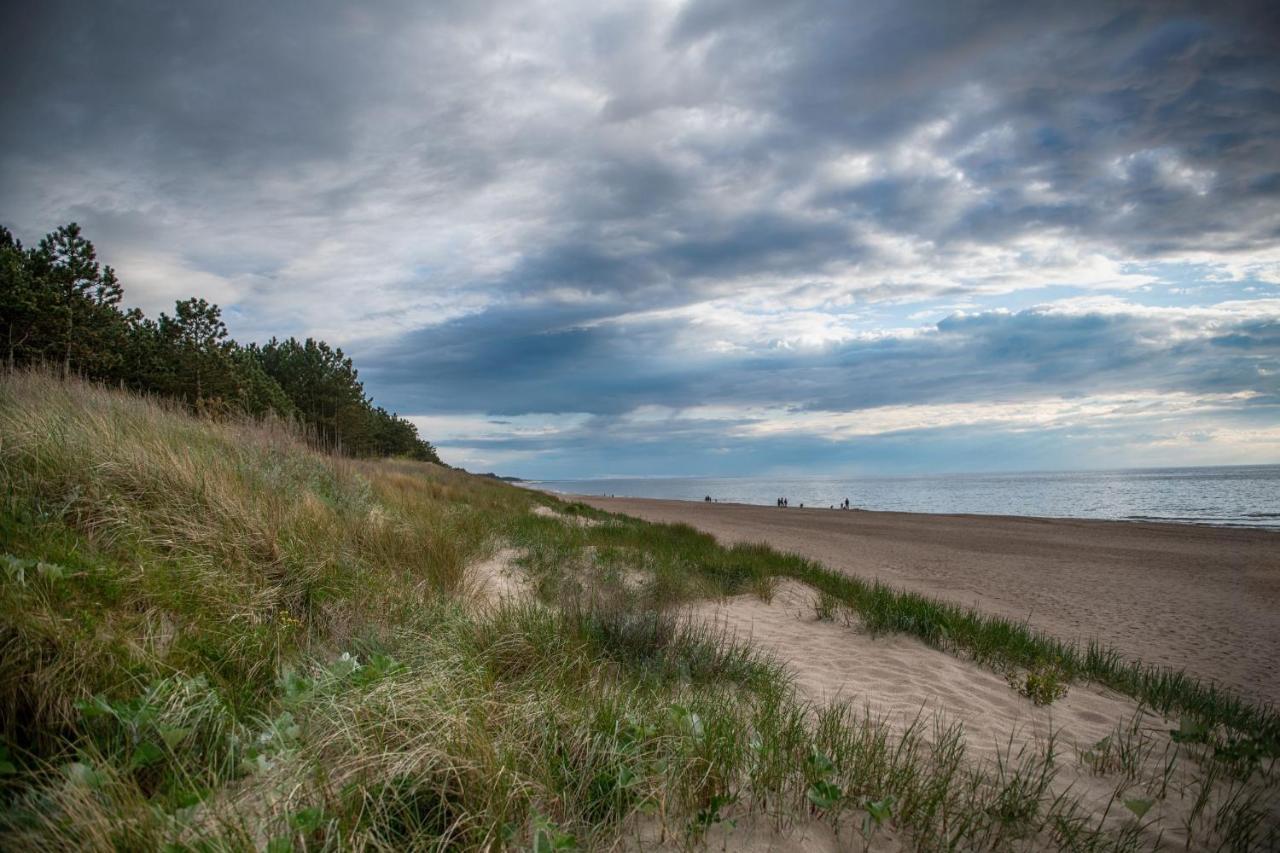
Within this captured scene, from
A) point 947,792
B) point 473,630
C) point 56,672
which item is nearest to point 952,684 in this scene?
point 947,792

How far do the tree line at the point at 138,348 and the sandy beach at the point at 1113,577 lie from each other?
14.3 meters

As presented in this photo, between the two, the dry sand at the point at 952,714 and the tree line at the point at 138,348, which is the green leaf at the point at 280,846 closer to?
the dry sand at the point at 952,714

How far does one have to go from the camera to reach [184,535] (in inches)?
165

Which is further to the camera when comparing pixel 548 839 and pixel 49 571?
pixel 49 571

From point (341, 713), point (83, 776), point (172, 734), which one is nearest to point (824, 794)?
point (341, 713)

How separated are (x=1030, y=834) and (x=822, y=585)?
7429 millimetres

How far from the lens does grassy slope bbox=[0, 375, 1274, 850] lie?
193 cm

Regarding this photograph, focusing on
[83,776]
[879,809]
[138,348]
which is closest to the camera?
[83,776]

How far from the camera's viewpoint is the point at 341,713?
2.40m

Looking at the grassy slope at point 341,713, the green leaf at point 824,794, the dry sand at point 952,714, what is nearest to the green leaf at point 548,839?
the grassy slope at point 341,713

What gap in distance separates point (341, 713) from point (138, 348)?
3612cm

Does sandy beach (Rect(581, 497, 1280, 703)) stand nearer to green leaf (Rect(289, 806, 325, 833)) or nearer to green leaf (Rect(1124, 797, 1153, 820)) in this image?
green leaf (Rect(1124, 797, 1153, 820))

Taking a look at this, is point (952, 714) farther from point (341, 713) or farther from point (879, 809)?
point (341, 713)

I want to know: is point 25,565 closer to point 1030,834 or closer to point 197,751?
point 197,751
